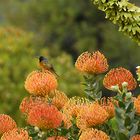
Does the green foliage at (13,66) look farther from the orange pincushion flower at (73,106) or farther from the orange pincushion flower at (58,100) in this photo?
the orange pincushion flower at (73,106)

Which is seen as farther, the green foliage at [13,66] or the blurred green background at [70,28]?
the blurred green background at [70,28]

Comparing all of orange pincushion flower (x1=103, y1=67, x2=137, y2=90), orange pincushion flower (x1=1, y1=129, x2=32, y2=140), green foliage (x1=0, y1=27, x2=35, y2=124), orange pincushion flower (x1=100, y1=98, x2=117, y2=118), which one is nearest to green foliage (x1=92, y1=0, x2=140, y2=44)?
orange pincushion flower (x1=103, y1=67, x2=137, y2=90)

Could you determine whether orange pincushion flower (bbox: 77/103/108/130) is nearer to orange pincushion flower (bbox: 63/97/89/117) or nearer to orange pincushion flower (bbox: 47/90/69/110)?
orange pincushion flower (bbox: 63/97/89/117)

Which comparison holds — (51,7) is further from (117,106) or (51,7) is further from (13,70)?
(117,106)

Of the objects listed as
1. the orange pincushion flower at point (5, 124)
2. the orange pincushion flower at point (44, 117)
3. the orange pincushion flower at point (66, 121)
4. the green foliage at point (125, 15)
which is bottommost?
the orange pincushion flower at point (5, 124)

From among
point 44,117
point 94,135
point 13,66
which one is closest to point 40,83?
point 44,117

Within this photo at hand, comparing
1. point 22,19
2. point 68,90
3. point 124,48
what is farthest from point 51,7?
point 68,90

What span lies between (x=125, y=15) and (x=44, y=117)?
61 cm

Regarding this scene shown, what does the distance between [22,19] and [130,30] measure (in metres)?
19.8

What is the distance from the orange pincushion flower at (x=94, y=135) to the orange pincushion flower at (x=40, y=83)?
16.2 inches

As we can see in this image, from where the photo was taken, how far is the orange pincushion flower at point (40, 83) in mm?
3117

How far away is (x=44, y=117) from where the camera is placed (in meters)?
2.83

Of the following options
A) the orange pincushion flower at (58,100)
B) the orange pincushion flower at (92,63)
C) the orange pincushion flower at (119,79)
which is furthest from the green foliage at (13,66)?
the orange pincushion flower at (119,79)

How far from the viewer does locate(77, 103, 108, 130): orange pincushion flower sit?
9.49ft
